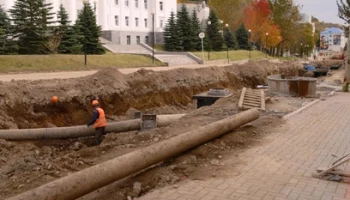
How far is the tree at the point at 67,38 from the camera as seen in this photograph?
33.6m

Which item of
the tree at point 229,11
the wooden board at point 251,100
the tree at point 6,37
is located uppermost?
the tree at point 229,11

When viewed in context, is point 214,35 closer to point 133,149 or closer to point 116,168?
point 133,149

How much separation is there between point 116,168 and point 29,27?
1098 inches

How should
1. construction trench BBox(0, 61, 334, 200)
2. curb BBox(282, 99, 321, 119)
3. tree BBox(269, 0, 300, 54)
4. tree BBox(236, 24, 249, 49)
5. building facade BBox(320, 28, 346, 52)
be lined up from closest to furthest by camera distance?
1. construction trench BBox(0, 61, 334, 200)
2. curb BBox(282, 99, 321, 119)
3. tree BBox(236, 24, 249, 49)
4. tree BBox(269, 0, 300, 54)
5. building facade BBox(320, 28, 346, 52)

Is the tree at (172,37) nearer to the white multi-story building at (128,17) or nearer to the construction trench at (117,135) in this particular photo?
the white multi-story building at (128,17)

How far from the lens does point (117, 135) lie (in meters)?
11.8

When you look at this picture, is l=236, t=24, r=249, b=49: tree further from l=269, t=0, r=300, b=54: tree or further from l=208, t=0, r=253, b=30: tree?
l=208, t=0, r=253, b=30: tree

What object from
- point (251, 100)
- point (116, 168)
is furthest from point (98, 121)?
point (251, 100)

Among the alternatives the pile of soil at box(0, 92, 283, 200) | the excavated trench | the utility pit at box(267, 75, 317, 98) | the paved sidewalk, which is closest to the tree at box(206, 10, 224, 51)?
the excavated trench

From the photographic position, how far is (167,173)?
6562 millimetres

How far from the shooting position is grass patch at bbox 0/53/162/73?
23.1 m

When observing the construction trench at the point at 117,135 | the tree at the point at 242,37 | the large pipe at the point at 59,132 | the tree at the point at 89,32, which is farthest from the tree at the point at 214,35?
the large pipe at the point at 59,132

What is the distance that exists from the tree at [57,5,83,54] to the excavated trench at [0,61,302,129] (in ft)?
44.5

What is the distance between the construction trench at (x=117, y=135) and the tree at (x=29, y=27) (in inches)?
539
